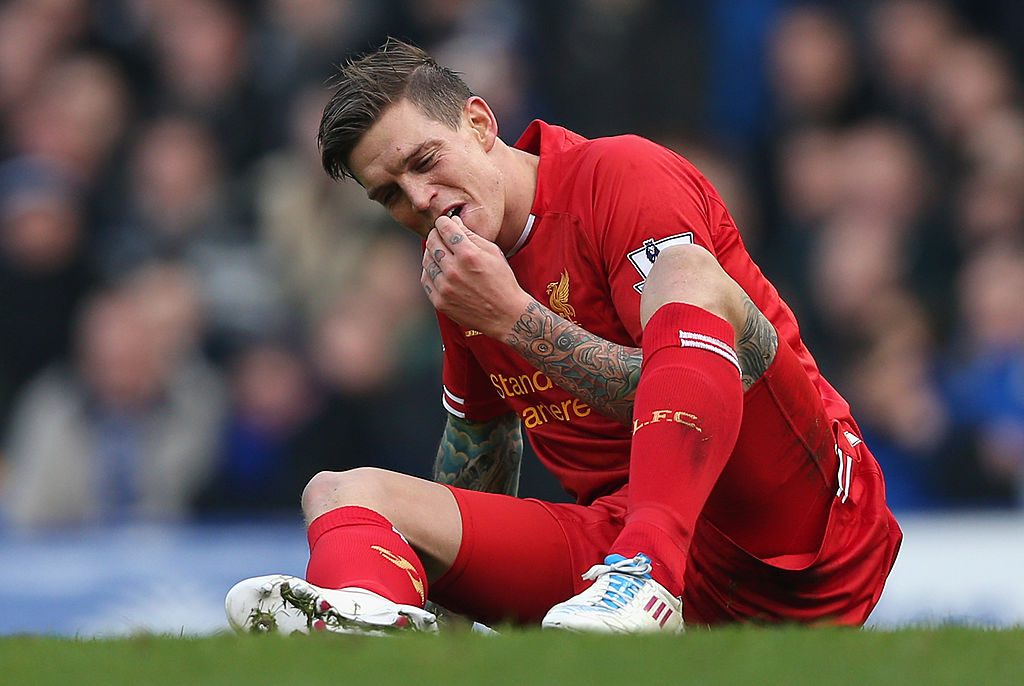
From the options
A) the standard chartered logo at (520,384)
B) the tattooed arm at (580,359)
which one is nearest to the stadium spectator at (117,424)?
the standard chartered logo at (520,384)

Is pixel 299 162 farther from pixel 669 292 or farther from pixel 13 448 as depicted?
pixel 669 292

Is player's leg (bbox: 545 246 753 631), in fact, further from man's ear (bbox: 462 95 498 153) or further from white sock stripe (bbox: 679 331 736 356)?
man's ear (bbox: 462 95 498 153)

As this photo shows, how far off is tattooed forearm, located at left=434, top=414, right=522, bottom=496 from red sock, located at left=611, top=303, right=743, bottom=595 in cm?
104

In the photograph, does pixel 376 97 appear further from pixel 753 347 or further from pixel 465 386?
pixel 753 347

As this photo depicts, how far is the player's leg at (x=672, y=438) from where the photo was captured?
2455 mm

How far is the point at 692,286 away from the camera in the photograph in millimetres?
2717

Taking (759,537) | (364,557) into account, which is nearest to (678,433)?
(759,537)

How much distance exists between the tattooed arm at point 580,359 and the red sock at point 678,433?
0.71ft

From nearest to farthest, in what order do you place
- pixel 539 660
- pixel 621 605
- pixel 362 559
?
1. pixel 539 660
2. pixel 621 605
3. pixel 362 559

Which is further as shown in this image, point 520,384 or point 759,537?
point 520,384

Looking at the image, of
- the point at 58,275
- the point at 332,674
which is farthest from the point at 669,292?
the point at 58,275

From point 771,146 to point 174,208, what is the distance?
2487 millimetres

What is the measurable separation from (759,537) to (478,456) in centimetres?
90

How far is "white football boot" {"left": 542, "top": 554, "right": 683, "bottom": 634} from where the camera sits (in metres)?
2.39
